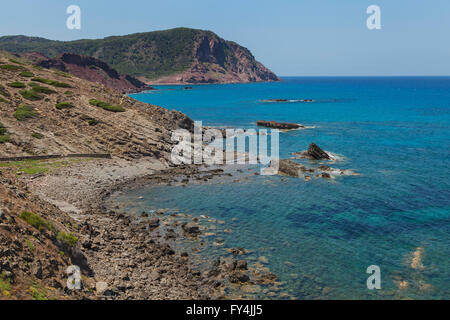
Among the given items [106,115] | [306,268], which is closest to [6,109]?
[106,115]

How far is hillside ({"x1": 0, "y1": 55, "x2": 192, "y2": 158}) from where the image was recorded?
45.8 m

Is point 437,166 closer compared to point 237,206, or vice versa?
point 237,206

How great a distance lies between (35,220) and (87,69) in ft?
570

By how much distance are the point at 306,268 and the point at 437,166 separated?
35.7m

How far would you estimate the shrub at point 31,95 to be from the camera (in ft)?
177

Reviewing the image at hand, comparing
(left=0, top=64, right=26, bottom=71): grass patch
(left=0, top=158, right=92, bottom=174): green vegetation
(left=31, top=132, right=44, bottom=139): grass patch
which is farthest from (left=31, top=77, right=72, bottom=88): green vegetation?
(left=0, top=158, right=92, bottom=174): green vegetation

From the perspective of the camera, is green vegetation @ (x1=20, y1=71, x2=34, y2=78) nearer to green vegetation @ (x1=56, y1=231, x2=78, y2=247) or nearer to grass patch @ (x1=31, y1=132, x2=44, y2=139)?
grass patch @ (x1=31, y1=132, x2=44, y2=139)

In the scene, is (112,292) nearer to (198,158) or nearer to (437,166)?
(198,158)

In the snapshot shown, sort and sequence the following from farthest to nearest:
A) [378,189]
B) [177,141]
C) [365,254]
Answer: [177,141], [378,189], [365,254]

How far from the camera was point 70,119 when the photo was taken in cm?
5250

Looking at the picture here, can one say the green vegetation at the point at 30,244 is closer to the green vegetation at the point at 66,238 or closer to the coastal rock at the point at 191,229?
the green vegetation at the point at 66,238

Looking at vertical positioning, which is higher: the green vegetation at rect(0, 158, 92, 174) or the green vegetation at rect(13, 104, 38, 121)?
the green vegetation at rect(13, 104, 38, 121)

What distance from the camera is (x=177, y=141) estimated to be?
57125mm

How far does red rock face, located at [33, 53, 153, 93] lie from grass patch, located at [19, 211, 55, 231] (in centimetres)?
16066
